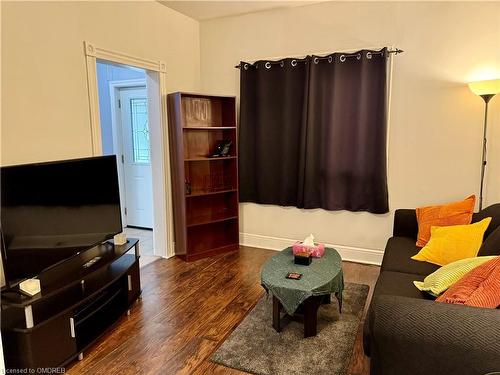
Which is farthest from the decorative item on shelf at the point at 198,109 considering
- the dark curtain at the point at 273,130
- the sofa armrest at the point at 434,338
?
the sofa armrest at the point at 434,338

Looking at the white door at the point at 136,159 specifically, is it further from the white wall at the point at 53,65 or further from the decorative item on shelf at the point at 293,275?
the decorative item on shelf at the point at 293,275

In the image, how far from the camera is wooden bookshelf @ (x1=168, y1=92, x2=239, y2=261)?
402 centimetres

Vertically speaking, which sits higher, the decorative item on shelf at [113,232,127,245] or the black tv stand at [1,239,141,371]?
the decorative item on shelf at [113,232,127,245]

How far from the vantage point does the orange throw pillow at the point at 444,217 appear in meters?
2.98

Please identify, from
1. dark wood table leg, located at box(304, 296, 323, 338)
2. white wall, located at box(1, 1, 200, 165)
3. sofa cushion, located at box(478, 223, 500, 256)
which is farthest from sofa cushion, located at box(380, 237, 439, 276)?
white wall, located at box(1, 1, 200, 165)

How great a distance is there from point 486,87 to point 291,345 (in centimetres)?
264

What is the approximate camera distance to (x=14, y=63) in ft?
8.15

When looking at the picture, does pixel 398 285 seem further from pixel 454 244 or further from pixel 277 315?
pixel 277 315

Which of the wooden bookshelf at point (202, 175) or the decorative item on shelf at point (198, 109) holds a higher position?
the decorative item on shelf at point (198, 109)

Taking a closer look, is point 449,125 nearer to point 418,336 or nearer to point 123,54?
point 418,336

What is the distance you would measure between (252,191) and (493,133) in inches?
98.7

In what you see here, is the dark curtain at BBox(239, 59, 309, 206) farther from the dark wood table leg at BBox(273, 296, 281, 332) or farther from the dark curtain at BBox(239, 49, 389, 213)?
the dark wood table leg at BBox(273, 296, 281, 332)

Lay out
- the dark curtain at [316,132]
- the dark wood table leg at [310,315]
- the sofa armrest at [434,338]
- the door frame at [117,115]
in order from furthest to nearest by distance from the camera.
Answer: the door frame at [117,115] < the dark curtain at [316,132] < the dark wood table leg at [310,315] < the sofa armrest at [434,338]

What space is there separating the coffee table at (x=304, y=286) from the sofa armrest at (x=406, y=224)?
865mm
